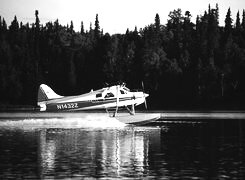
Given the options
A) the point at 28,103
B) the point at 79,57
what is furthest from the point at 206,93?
the point at 79,57

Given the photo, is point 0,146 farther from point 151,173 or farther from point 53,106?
point 53,106

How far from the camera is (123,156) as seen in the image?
87.0ft

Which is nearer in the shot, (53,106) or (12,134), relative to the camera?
(12,134)

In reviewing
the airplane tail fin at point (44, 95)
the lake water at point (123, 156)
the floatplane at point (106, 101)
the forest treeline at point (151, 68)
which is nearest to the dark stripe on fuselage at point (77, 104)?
the floatplane at point (106, 101)

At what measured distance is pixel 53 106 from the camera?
4744cm

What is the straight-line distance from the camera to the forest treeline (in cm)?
13712

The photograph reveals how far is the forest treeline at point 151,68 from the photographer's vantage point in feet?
450

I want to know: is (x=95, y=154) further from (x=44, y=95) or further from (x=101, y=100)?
(x=44, y=95)

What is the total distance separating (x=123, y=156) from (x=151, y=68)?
395ft

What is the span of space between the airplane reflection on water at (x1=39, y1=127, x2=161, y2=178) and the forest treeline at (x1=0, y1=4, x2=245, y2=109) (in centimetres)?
8360

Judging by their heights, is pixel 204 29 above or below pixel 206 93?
above

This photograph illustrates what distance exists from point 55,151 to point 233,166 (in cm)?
890

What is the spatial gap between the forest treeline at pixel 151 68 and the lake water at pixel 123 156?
84.0 m

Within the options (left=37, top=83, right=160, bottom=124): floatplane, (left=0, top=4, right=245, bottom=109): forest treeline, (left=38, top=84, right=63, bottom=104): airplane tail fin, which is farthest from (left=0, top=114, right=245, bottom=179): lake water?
(left=0, top=4, right=245, bottom=109): forest treeline
